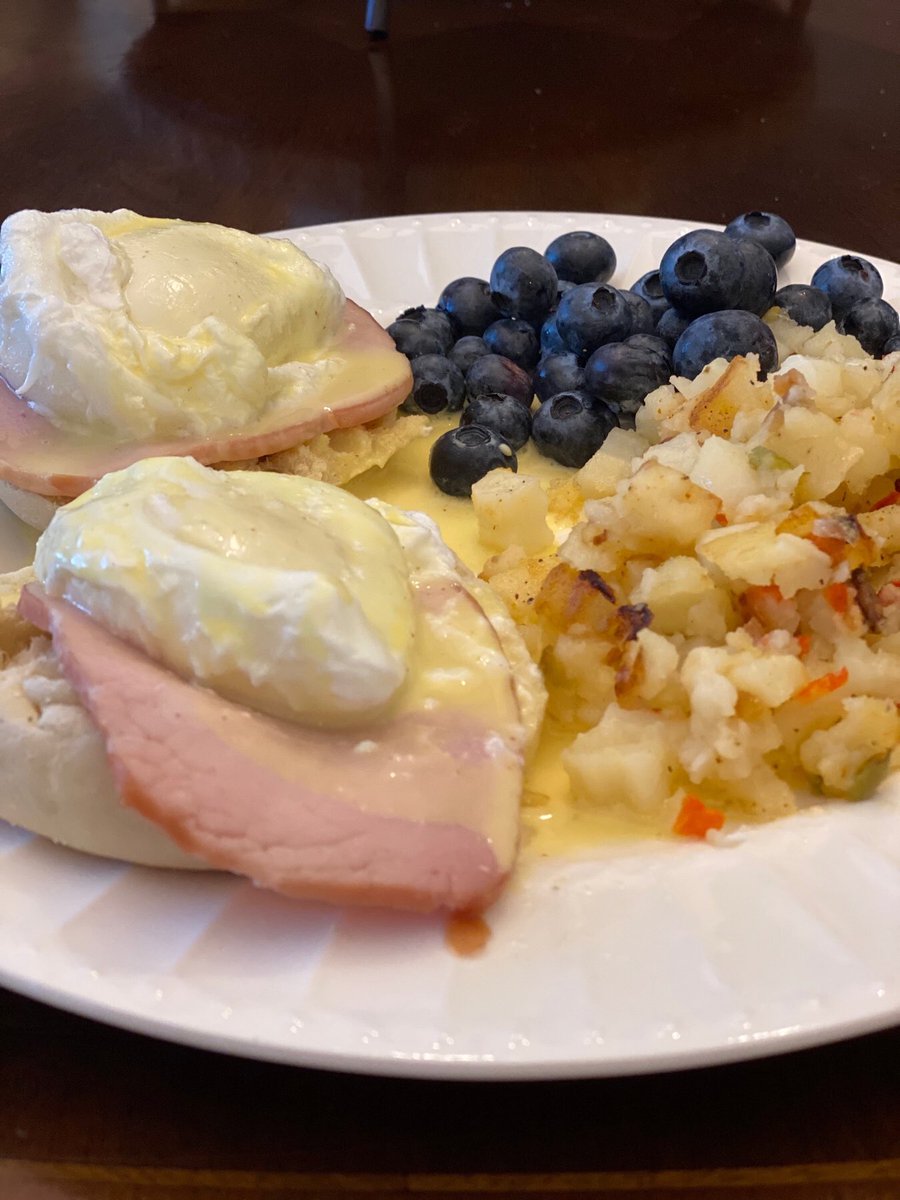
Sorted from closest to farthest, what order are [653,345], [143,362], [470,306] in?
1. [143,362]
2. [653,345]
3. [470,306]

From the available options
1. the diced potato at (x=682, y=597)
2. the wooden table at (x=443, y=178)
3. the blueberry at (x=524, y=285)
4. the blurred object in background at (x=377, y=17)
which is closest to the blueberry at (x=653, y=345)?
the blueberry at (x=524, y=285)

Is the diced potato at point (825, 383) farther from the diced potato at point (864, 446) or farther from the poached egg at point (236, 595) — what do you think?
the poached egg at point (236, 595)

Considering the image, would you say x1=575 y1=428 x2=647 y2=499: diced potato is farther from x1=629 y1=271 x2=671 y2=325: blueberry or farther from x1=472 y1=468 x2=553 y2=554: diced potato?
x1=629 y1=271 x2=671 y2=325: blueberry

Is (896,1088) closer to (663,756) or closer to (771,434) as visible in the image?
(663,756)

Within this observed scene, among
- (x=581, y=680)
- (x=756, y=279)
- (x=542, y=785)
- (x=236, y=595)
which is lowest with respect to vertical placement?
(x=542, y=785)

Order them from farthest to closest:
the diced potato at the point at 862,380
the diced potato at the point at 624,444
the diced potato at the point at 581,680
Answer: the diced potato at the point at 624,444, the diced potato at the point at 862,380, the diced potato at the point at 581,680

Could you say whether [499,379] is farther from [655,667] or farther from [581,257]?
[655,667]

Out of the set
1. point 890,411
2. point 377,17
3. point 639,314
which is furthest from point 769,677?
point 377,17

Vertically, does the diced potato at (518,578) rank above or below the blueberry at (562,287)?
below
